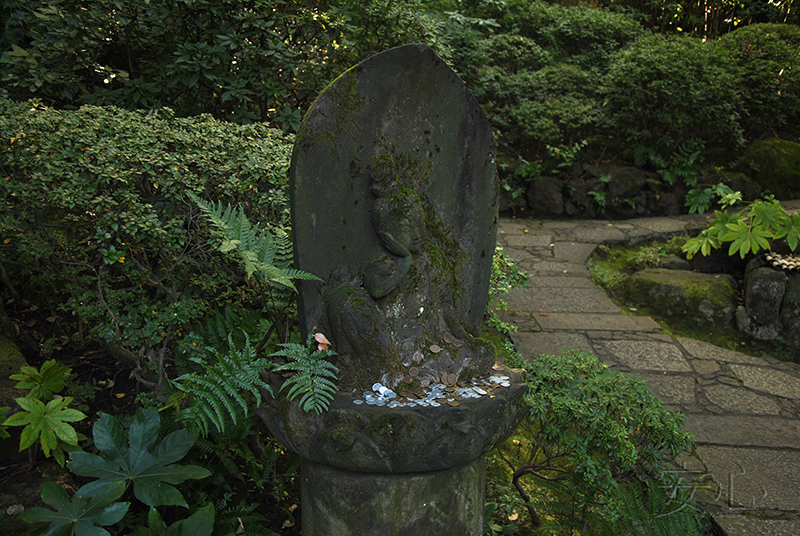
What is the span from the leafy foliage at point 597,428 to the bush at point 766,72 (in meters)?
6.70

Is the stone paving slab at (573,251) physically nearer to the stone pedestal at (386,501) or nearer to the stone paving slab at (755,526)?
the stone paving slab at (755,526)

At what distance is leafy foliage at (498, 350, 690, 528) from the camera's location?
7.66 feet

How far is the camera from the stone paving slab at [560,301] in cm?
524

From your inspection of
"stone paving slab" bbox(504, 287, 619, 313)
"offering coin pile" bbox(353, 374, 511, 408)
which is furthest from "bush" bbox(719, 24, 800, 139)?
"offering coin pile" bbox(353, 374, 511, 408)

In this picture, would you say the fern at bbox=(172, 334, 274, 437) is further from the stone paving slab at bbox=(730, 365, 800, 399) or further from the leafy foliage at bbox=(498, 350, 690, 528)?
the stone paving slab at bbox=(730, 365, 800, 399)

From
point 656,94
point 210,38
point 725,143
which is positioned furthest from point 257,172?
point 725,143

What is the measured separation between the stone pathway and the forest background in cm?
158

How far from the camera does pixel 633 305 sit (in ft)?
17.9

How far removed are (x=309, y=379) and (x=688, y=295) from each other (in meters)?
4.37

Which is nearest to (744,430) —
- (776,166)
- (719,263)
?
(719,263)

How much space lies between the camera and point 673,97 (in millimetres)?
7371

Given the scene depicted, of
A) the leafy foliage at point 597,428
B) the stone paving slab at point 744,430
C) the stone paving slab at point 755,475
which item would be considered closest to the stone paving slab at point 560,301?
the stone paving slab at point 744,430

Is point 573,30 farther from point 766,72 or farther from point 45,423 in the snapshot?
point 45,423

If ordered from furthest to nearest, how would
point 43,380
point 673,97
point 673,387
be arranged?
point 673,97 → point 673,387 → point 43,380
